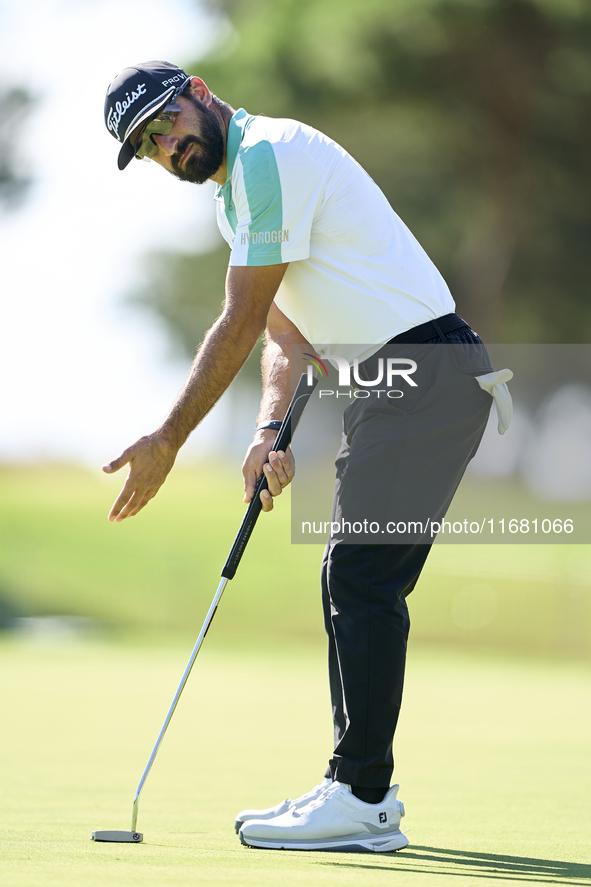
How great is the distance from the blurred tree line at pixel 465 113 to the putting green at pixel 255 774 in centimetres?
915

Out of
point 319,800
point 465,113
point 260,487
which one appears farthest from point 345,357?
point 465,113

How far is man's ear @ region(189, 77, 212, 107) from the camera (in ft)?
9.22

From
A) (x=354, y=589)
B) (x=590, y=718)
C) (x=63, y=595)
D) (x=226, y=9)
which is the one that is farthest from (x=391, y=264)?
(x=226, y=9)

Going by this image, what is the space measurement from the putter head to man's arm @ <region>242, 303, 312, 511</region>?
2.83 ft

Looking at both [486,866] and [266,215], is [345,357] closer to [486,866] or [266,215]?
[266,215]

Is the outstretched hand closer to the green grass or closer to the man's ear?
the man's ear

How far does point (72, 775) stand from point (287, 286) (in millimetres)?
1982

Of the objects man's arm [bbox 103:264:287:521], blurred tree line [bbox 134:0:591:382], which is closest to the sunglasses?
man's arm [bbox 103:264:287:521]

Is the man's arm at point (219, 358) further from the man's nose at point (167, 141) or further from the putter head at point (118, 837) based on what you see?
the putter head at point (118, 837)

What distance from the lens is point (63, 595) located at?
15.1 meters

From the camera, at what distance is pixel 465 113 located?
15812 millimetres

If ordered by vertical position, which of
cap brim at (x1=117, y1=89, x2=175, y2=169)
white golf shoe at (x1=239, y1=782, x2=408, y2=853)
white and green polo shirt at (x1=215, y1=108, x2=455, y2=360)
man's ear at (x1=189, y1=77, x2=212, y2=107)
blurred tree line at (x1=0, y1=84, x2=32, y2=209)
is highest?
blurred tree line at (x1=0, y1=84, x2=32, y2=209)

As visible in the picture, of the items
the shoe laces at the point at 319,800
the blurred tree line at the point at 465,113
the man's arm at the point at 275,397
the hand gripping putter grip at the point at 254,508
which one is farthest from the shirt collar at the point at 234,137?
the blurred tree line at the point at 465,113

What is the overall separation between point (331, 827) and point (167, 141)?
1735 mm
